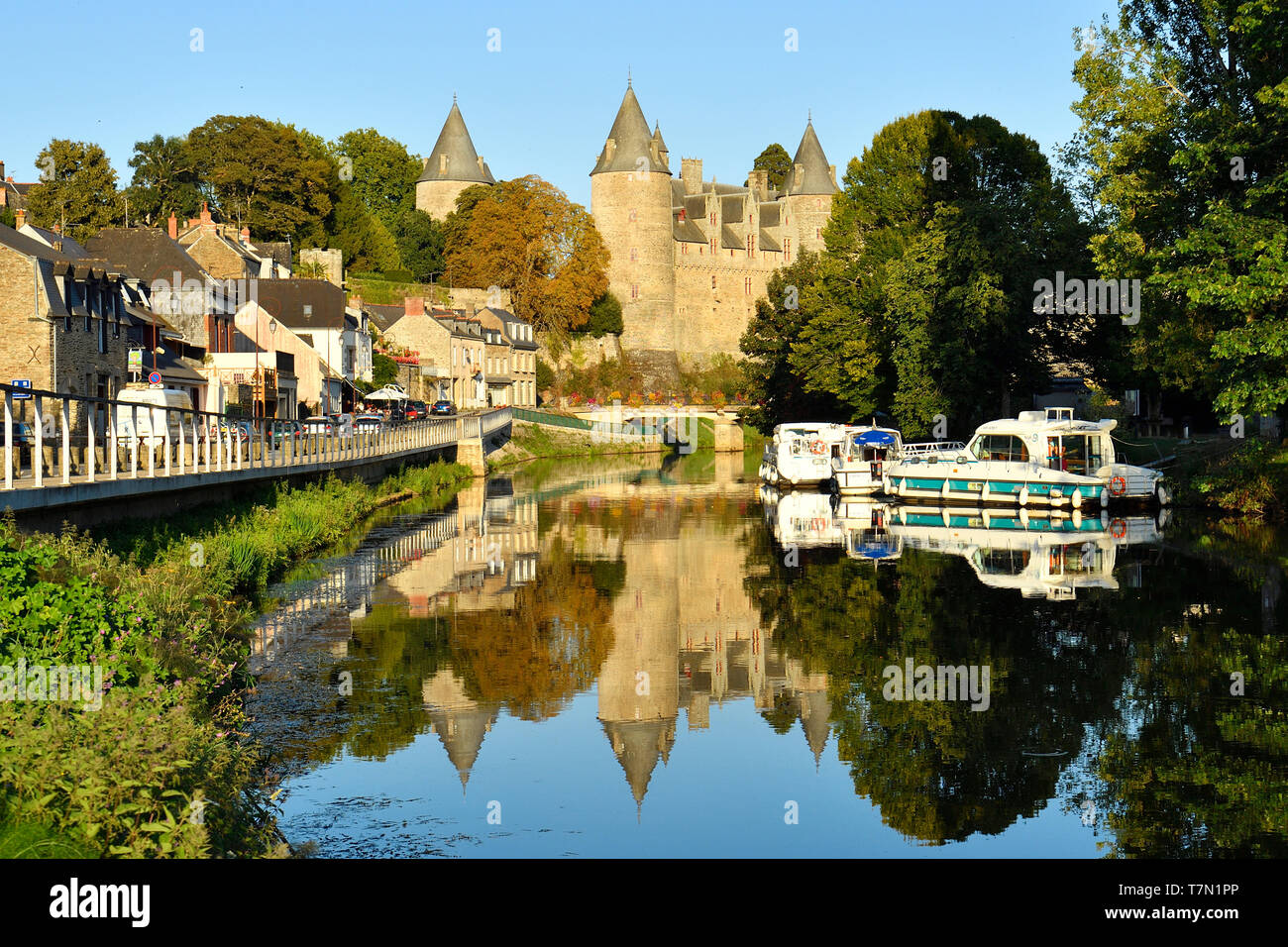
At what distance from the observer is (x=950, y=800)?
11.0m

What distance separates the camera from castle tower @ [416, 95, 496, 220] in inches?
4149

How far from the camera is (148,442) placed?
22.5 metres

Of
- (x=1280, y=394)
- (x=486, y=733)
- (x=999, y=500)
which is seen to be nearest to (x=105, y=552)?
(x=486, y=733)

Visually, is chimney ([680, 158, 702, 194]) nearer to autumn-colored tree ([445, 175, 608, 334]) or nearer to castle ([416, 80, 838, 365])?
castle ([416, 80, 838, 365])

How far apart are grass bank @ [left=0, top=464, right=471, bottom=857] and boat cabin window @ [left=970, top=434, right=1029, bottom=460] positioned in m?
25.0

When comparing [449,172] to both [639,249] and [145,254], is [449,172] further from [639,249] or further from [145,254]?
[145,254]

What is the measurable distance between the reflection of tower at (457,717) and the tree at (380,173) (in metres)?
96.6

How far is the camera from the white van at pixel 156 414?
26.6 meters

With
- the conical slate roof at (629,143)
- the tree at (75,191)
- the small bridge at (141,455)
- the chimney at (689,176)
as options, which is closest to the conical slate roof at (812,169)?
the chimney at (689,176)

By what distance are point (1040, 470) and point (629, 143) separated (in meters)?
67.0

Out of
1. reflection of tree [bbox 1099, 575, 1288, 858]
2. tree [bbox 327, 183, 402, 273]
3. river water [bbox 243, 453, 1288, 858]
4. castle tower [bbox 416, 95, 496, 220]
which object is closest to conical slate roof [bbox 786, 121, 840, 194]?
castle tower [bbox 416, 95, 496, 220]

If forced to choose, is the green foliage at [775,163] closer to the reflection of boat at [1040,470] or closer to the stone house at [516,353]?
the stone house at [516,353]

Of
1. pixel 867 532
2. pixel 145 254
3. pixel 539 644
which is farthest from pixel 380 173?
pixel 539 644

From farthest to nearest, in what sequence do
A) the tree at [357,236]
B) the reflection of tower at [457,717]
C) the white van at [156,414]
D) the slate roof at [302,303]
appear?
1. the tree at [357,236]
2. the slate roof at [302,303]
3. the white van at [156,414]
4. the reflection of tower at [457,717]
